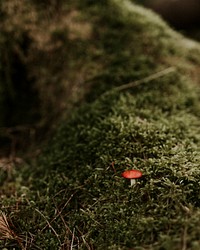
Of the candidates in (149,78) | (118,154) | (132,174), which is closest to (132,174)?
(132,174)

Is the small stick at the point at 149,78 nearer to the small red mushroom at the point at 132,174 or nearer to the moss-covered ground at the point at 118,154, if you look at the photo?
the moss-covered ground at the point at 118,154

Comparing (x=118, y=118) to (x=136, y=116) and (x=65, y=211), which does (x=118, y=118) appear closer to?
(x=136, y=116)

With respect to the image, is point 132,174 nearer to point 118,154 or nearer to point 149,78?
point 118,154

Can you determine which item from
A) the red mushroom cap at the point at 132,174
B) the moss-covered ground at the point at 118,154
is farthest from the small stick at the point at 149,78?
the red mushroom cap at the point at 132,174

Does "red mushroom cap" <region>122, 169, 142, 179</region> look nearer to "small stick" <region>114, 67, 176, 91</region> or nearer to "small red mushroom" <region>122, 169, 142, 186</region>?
"small red mushroom" <region>122, 169, 142, 186</region>

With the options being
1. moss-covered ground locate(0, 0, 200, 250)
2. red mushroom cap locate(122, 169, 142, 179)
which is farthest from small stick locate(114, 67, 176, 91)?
red mushroom cap locate(122, 169, 142, 179)

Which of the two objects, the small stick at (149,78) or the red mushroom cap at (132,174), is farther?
the small stick at (149,78)
